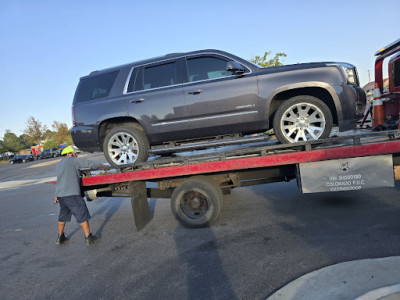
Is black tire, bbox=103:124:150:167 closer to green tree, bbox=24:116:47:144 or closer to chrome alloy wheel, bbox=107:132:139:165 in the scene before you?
chrome alloy wheel, bbox=107:132:139:165

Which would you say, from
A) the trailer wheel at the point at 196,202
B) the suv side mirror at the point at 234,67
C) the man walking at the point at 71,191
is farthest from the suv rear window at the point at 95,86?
the trailer wheel at the point at 196,202

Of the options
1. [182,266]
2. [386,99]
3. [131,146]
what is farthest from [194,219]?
[386,99]

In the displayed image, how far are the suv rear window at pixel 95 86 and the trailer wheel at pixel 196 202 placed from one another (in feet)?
7.19

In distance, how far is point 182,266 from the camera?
303 cm

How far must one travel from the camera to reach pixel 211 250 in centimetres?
332

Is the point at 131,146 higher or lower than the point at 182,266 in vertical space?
higher

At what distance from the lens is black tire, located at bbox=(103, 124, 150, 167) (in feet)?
14.2

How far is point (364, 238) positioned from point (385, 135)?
1494mm

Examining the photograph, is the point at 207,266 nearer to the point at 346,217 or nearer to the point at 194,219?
the point at 194,219

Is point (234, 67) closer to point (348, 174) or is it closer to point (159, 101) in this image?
point (159, 101)

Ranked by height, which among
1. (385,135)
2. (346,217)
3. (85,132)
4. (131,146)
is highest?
(85,132)

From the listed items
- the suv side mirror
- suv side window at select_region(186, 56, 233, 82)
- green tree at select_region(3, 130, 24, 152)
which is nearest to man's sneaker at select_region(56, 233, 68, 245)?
suv side window at select_region(186, 56, 233, 82)

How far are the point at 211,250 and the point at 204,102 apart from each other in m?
2.21

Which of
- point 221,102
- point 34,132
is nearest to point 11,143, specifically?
point 34,132
